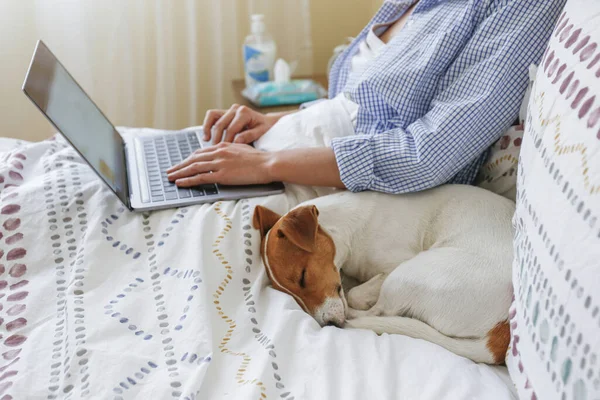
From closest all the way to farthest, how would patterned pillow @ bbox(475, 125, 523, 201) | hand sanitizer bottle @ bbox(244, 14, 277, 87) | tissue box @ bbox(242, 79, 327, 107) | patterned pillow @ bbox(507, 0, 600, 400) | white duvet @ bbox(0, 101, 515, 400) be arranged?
1. patterned pillow @ bbox(507, 0, 600, 400)
2. white duvet @ bbox(0, 101, 515, 400)
3. patterned pillow @ bbox(475, 125, 523, 201)
4. tissue box @ bbox(242, 79, 327, 107)
5. hand sanitizer bottle @ bbox(244, 14, 277, 87)

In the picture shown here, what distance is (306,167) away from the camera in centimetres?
119

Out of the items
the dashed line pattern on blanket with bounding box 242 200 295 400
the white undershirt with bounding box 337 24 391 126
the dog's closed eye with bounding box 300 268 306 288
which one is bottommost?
the dog's closed eye with bounding box 300 268 306 288

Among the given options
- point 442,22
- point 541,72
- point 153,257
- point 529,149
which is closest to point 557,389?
point 529,149

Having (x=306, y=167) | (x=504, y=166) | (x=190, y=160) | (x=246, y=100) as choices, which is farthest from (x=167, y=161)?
(x=246, y=100)

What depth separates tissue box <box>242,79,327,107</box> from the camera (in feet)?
6.57

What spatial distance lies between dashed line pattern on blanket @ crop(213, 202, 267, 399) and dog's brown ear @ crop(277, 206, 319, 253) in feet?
0.33

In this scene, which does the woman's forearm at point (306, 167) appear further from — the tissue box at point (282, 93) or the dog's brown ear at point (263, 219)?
the tissue box at point (282, 93)

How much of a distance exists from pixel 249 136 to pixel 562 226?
2.74 feet

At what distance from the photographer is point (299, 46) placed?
2.39m

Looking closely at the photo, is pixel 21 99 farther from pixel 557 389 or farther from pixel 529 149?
pixel 557 389

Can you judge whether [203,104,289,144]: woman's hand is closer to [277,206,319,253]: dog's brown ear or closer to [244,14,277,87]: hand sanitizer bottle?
[277,206,319,253]: dog's brown ear

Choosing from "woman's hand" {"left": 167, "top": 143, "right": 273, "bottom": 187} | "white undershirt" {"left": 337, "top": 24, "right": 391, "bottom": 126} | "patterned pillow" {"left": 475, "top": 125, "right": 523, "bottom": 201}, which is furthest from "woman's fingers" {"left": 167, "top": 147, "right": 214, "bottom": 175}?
"patterned pillow" {"left": 475, "top": 125, "right": 523, "bottom": 201}

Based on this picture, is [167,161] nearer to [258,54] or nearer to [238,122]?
[238,122]

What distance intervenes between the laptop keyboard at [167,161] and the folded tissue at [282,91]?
561 mm
